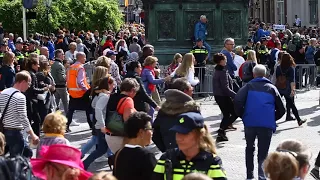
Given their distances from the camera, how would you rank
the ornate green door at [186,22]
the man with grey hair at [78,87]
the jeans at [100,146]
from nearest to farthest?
1. the jeans at [100,146]
2. the man with grey hair at [78,87]
3. the ornate green door at [186,22]

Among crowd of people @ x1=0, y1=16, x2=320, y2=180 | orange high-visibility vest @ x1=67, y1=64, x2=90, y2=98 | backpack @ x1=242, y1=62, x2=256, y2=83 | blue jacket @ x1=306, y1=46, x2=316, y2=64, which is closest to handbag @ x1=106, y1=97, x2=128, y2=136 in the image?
crowd of people @ x1=0, y1=16, x2=320, y2=180

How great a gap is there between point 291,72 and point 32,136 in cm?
779

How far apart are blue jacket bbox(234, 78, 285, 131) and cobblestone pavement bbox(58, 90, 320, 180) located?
1.12m

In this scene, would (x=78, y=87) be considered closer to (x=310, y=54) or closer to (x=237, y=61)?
(x=237, y=61)

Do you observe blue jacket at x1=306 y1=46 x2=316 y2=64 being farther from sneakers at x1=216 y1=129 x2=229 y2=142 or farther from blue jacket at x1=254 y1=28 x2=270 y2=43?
sneakers at x1=216 y1=129 x2=229 y2=142

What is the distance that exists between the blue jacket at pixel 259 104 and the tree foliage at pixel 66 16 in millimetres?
27637

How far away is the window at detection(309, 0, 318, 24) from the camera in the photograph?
55.7 m

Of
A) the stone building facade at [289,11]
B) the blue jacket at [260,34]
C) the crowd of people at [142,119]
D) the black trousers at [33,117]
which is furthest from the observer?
the stone building facade at [289,11]

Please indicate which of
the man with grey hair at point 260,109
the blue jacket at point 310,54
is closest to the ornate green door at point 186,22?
the blue jacket at point 310,54

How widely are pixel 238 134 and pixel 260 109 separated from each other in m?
4.96

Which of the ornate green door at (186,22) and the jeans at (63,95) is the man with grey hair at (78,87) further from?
the ornate green door at (186,22)

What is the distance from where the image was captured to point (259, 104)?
419 inches

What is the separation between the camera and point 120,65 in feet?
69.9

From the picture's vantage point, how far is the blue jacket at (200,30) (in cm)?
2303
